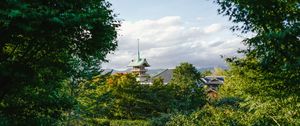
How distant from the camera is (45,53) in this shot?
9.88 meters

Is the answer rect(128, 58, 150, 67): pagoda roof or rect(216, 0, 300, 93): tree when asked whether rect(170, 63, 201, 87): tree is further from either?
rect(128, 58, 150, 67): pagoda roof

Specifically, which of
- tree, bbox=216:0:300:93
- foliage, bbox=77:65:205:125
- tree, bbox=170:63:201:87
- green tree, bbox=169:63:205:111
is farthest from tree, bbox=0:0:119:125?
tree, bbox=170:63:201:87

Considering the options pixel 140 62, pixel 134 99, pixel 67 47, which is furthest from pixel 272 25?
pixel 140 62

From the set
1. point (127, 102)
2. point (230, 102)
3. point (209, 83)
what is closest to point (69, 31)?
point (230, 102)

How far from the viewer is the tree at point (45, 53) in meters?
7.71

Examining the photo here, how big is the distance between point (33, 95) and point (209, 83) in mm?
70252

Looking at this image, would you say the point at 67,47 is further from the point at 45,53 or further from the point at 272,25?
the point at 272,25

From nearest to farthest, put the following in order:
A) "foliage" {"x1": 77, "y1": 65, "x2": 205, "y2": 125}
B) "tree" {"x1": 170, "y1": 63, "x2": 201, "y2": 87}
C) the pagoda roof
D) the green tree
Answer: the green tree
"foliage" {"x1": 77, "y1": 65, "x2": 205, "y2": 125}
"tree" {"x1": 170, "y1": 63, "x2": 201, "y2": 87}
the pagoda roof

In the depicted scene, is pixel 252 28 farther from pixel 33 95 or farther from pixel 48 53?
pixel 33 95

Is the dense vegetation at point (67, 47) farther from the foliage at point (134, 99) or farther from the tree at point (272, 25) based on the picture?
the foliage at point (134, 99)

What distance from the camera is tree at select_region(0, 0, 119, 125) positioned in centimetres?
771

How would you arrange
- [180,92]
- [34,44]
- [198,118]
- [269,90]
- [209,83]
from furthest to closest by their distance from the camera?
[209,83], [180,92], [198,118], [269,90], [34,44]

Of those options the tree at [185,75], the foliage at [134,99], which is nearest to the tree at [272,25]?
the foliage at [134,99]

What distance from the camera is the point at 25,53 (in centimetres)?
922
